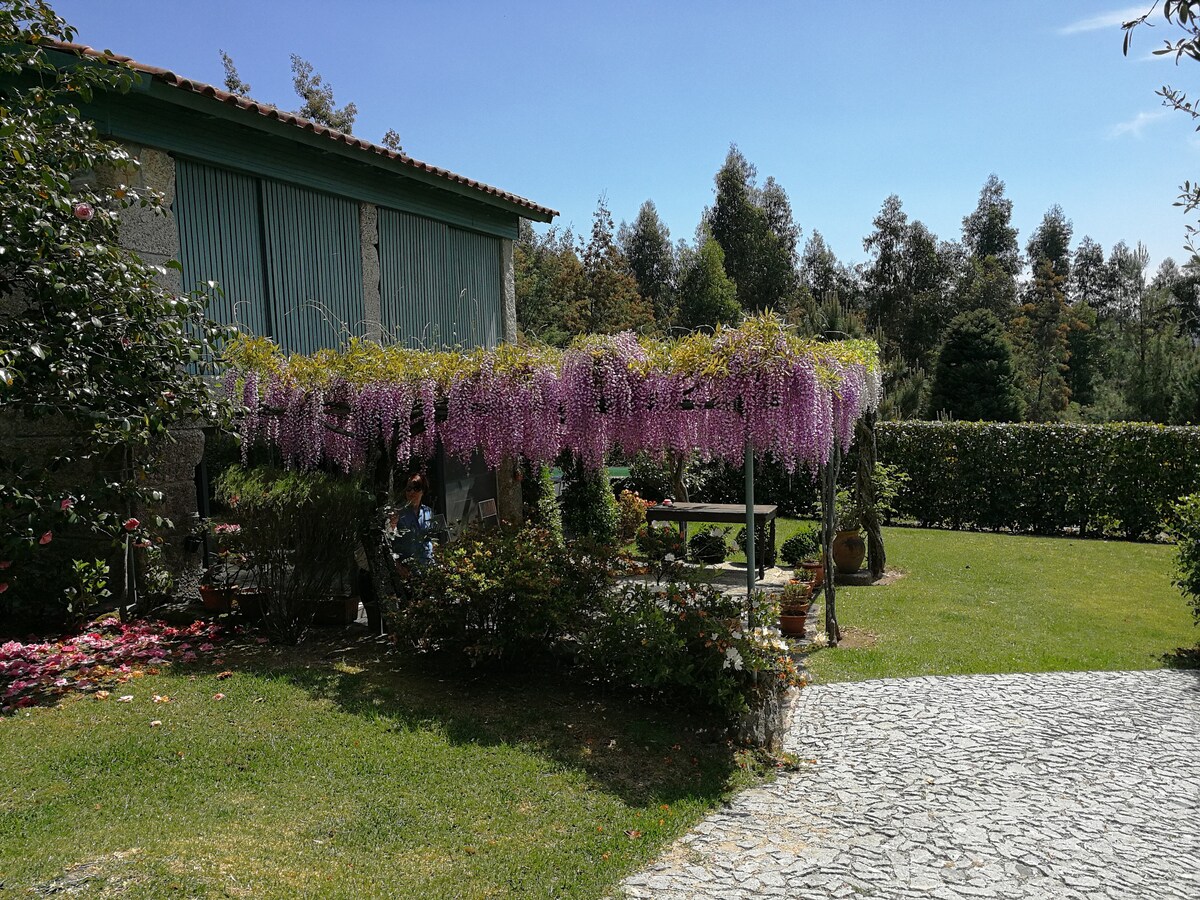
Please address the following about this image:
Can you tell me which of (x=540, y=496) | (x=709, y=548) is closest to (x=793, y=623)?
(x=709, y=548)

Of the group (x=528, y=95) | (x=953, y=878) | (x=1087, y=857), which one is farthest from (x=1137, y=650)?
(x=528, y=95)

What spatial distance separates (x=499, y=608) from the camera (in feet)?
18.5

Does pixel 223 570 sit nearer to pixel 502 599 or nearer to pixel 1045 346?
pixel 502 599

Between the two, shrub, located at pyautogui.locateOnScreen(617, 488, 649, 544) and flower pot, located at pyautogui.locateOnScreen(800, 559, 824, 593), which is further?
shrub, located at pyautogui.locateOnScreen(617, 488, 649, 544)

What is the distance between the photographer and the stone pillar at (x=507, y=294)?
11.7 meters

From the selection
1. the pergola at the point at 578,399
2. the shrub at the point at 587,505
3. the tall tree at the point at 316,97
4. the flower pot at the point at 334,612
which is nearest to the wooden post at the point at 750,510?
the pergola at the point at 578,399

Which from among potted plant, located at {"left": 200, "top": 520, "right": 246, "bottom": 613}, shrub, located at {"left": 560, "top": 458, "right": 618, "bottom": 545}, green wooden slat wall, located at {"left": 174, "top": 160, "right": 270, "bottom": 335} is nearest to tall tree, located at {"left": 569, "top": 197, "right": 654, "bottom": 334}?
shrub, located at {"left": 560, "top": 458, "right": 618, "bottom": 545}

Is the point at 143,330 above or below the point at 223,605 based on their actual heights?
above

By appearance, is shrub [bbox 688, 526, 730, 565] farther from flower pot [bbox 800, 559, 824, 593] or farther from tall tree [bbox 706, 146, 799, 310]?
tall tree [bbox 706, 146, 799, 310]

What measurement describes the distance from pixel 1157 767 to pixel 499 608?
14.1 feet

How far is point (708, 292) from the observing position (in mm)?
29188

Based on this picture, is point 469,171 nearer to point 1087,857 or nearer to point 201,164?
point 201,164

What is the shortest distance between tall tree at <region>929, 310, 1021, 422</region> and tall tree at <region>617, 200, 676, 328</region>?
15.4 metres

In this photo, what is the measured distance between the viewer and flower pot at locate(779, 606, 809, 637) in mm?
7465
